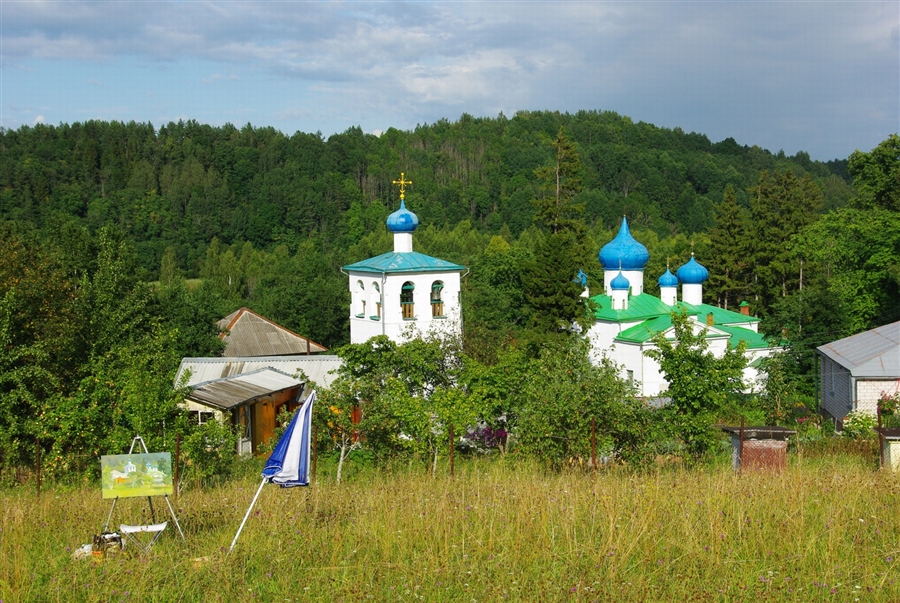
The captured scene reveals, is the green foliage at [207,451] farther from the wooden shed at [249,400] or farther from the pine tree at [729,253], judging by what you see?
the pine tree at [729,253]

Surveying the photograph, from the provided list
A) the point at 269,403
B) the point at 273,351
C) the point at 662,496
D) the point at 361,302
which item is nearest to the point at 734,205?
the point at 273,351

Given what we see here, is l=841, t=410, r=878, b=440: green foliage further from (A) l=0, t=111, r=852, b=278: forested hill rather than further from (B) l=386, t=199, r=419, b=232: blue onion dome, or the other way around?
(A) l=0, t=111, r=852, b=278: forested hill

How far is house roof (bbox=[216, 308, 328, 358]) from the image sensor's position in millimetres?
39731

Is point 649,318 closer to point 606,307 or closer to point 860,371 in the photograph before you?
point 606,307

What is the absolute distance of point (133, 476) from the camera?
7.10 metres

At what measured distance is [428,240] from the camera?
72688 millimetres

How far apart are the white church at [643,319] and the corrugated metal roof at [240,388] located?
490 inches

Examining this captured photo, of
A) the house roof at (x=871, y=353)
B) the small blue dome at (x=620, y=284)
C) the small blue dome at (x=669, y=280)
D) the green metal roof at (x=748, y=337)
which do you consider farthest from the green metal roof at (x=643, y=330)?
the house roof at (x=871, y=353)

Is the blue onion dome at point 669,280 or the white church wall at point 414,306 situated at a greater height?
the blue onion dome at point 669,280

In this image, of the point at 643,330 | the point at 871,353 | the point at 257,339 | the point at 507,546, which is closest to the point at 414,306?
the point at 871,353

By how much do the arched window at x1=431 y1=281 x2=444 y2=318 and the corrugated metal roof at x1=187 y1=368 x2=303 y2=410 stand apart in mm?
4509

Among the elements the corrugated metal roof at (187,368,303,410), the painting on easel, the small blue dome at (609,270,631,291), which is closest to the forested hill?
the small blue dome at (609,270,631,291)

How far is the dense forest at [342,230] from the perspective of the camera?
1614 centimetres

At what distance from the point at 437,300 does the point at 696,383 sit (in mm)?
13377
